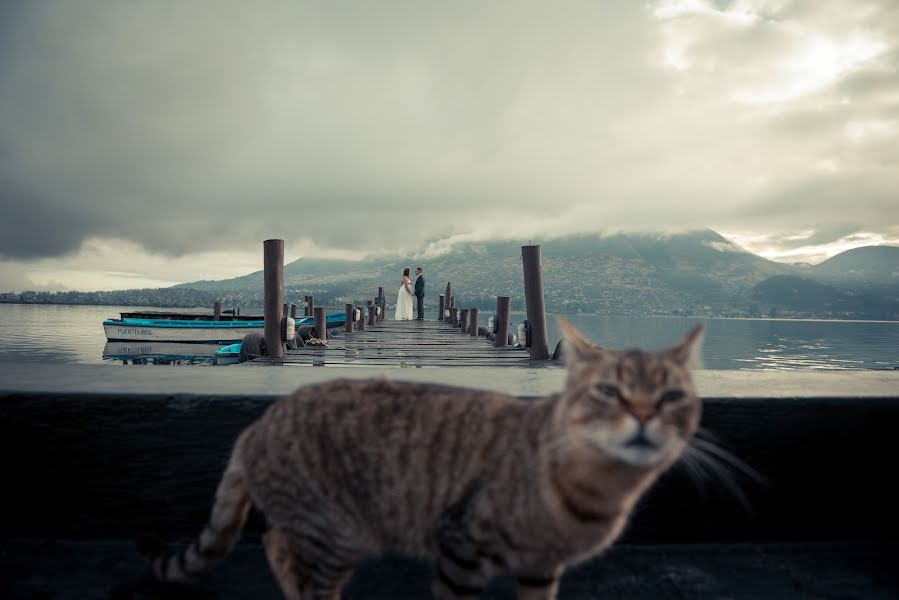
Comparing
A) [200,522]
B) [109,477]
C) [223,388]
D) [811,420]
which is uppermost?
[223,388]

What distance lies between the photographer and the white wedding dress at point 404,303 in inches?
1101

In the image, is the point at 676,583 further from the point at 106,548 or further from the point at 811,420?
the point at 106,548

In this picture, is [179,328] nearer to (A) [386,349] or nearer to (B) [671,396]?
(A) [386,349]

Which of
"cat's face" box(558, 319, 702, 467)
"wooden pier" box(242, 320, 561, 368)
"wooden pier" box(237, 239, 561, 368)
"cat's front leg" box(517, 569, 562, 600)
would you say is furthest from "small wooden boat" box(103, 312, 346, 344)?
"cat's face" box(558, 319, 702, 467)

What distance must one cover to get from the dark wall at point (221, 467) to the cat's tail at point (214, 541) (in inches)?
23.4

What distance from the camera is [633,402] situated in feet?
5.25

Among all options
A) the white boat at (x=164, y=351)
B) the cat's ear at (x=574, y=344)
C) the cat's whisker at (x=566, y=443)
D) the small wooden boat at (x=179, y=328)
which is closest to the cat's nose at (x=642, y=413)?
the cat's whisker at (x=566, y=443)

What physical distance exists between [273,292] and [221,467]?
8963 mm

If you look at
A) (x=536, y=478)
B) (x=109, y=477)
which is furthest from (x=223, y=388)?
(x=536, y=478)

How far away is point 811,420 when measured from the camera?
290 cm

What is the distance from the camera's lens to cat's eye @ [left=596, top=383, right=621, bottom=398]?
1.64 meters

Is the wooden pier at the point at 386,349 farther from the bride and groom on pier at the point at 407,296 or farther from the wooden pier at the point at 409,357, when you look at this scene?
the bride and groom on pier at the point at 407,296

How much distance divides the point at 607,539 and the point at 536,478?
366mm

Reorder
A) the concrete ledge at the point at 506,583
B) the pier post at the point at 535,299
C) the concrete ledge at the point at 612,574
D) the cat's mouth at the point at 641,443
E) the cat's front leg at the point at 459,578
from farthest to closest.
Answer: the pier post at the point at 535,299, the concrete ledge at the point at 506,583, the concrete ledge at the point at 612,574, the cat's front leg at the point at 459,578, the cat's mouth at the point at 641,443
